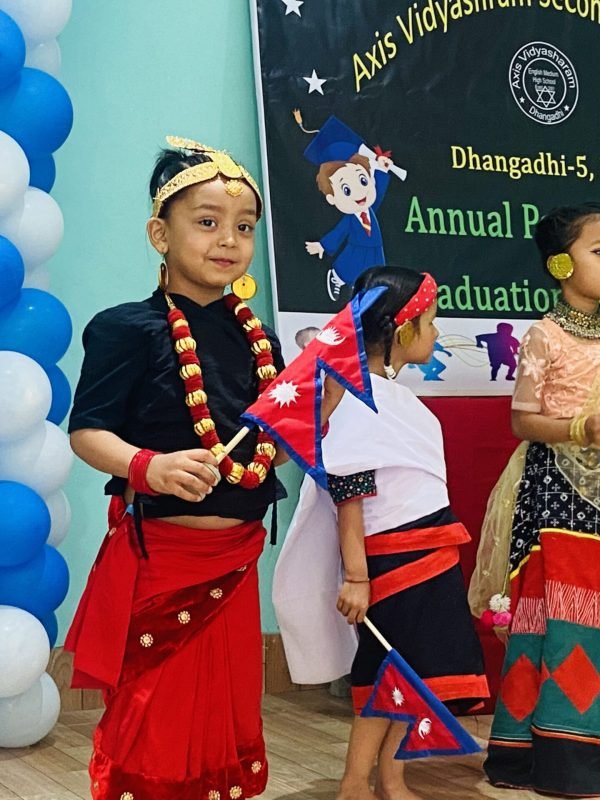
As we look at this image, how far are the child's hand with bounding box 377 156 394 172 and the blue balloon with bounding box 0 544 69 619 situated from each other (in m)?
1.55

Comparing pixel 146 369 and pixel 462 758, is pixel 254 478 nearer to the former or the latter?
pixel 146 369

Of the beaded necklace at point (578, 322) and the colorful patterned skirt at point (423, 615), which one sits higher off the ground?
the beaded necklace at point (578, 322)

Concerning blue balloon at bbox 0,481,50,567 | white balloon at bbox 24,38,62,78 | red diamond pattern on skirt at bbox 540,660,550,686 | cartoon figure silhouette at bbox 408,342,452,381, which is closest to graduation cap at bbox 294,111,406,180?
cartoon figure silhouette at bbox 408,342,452,381

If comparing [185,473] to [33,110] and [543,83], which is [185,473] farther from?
[543,83]

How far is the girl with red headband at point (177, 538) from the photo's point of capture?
193 cm

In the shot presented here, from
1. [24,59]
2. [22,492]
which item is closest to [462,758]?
[22,492]

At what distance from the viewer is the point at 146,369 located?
1.97 meters

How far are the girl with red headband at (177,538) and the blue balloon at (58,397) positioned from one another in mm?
984

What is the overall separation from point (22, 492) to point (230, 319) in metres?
0.88

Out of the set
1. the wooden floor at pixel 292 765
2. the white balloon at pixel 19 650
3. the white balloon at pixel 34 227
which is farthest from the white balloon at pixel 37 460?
the wooden floor at pixel 292 765

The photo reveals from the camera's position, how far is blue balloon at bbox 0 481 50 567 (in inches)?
105

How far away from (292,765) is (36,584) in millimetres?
715

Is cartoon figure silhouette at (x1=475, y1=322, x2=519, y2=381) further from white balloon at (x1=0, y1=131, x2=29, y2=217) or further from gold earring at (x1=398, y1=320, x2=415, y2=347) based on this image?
white balloon at (x1=0, y1=131, x2=29, y2=217)

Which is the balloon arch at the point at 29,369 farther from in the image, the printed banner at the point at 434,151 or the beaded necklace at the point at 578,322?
the beaded necklace at the point at 578,322
